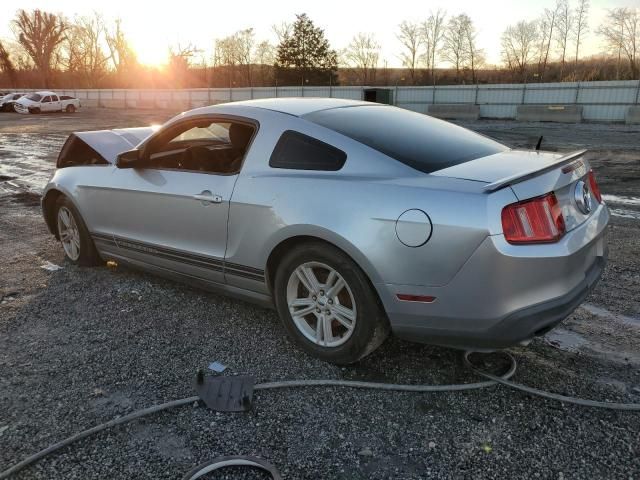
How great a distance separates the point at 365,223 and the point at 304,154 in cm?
71

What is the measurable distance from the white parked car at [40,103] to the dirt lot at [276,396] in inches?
1492

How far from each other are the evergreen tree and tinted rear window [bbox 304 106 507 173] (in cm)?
5233

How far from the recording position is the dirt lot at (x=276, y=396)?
8.04 ft

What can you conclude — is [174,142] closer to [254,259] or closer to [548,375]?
[254,259]

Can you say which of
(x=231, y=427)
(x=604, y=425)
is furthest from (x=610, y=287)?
(x=231, y=427)

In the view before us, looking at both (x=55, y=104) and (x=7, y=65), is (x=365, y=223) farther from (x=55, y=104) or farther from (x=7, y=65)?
(x=7, y=65)

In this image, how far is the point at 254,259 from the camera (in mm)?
3418

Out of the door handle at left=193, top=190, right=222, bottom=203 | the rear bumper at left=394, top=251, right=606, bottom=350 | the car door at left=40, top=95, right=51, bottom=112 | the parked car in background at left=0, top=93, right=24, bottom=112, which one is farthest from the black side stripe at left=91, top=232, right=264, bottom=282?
the parked car in background at left=0, top=93, right=24, bottom=112

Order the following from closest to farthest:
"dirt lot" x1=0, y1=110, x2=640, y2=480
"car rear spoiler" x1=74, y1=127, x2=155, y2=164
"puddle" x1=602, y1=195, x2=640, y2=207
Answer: "dirt lot" x1=0, y1=110, x2=640, y2=480
"car rear spoiler" x1=74, y1=127, x2=155, y2=164
"puddle" x1=602, y1=195, x2=640, y2=207

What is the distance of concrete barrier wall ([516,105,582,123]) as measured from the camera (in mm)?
22875

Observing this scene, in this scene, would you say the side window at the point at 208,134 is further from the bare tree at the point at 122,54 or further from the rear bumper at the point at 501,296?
the bare tree at the point at 122,54

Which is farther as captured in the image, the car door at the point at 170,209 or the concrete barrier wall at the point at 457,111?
the concrete barrier wall at the point at 457,111

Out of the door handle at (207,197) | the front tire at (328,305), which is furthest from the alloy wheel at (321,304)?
the door handle at (207,197)

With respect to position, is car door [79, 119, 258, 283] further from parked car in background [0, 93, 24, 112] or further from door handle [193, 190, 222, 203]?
parked car in background [0, 93, 24, 112]
